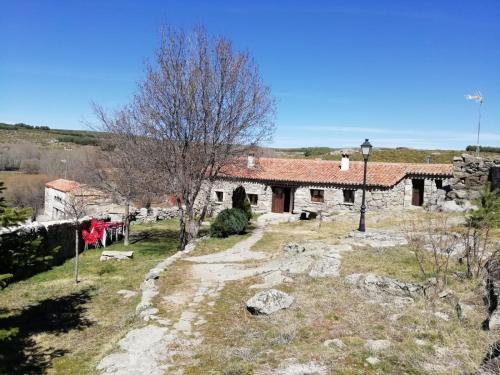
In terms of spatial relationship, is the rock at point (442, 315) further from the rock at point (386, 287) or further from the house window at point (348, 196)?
the house window at point (348, 196)

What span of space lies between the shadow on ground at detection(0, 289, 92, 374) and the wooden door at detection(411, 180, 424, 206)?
2291 cm

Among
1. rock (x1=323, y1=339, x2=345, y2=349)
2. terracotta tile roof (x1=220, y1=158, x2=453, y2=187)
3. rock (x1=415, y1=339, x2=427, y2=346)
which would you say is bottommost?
rock (x1=323, y1=339, x2=345, y2=349)

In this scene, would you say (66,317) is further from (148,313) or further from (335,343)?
(335,343)

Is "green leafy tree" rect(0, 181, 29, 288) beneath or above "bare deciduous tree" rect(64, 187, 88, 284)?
above

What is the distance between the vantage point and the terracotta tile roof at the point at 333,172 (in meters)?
27.2

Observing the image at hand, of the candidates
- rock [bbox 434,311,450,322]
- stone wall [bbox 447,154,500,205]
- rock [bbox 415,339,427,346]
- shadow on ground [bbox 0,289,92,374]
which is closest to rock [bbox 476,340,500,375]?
rock [bbox 415,339,427,346]

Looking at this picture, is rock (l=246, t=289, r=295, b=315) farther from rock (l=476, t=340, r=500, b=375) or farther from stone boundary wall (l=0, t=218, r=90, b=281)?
stone boundary wall (l=0, t=218, r=90, b=281)

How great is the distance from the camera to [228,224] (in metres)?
18.5

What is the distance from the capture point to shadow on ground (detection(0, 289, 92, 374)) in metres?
6.84

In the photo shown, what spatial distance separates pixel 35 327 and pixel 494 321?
8.68 metres

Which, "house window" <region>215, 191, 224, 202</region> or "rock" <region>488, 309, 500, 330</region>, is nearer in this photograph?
"rock" <region>488, 309, 500, 330</region>

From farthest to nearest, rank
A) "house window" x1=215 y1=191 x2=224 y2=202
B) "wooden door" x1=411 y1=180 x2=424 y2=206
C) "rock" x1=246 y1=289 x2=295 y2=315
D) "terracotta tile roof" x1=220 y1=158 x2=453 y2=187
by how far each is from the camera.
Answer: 1. "house window" x1=215 y1=191 x2=224 y2=202
2. "wooden door" x1=411 y1=180 x2=424 y2=206
3. "terracotta tile roof" x1=220 y1=158 x2=453 y2=187
4. "rock" x1=246 y1=289 x2=295 y2=315

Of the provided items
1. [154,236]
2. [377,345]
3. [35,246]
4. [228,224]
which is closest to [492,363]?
[377,345]

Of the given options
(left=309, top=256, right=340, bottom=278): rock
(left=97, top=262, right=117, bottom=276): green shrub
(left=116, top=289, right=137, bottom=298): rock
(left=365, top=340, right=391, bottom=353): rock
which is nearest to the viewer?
(left=365, top=340, right=391, bottom=353): rock
